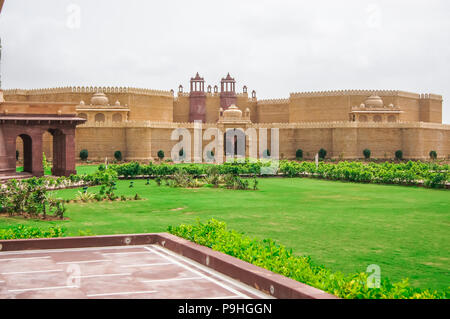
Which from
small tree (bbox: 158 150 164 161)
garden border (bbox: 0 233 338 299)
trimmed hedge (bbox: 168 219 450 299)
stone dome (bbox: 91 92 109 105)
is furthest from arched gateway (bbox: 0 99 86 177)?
stone dome (bbox: 91 92 109 105)

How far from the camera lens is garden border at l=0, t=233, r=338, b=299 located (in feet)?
18.5

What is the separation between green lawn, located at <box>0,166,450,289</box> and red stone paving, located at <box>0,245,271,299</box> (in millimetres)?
2269

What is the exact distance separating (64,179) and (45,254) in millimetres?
13453

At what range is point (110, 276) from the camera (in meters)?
6.59

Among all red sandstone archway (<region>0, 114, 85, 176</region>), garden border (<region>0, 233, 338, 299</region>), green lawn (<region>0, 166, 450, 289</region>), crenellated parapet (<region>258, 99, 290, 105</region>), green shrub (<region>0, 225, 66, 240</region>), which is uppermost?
crenellated parapet (<region>258, 99, 290, 105</region>)

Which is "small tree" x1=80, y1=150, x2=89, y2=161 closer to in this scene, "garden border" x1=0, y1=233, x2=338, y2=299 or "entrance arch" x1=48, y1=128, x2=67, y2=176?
"entrance arch" x1=48, y1=128, x2=67, y2=176

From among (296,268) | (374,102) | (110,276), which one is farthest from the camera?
(374,102)

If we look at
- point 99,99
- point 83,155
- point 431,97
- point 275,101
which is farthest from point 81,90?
point 431,97

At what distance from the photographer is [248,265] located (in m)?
6.63

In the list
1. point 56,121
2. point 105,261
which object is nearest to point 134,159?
point 56,121

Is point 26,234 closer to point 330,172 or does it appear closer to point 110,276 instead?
point 110,276

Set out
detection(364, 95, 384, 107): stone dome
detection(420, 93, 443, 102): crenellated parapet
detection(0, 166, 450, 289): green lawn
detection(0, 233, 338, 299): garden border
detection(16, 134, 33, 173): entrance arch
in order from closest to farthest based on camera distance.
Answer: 1. detection(0, 233, 338, 299): garden border
2. detection(0, 166, 450, 289): green lawn
3. detection(16, 134, 33, 173): entrance arch
4. detection(364, 95, 384, 107): stone dome
5. detection(420, 93, 443, 102): crenellated parapet

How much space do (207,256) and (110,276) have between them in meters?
1.25

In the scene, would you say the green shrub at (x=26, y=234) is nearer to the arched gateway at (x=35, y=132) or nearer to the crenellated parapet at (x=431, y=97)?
the arched gateway at (x=35, y=132)
